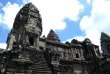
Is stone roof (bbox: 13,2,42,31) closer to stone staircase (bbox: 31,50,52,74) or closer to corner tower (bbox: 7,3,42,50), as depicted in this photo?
corner tower (bbox: 7,3,42,50)

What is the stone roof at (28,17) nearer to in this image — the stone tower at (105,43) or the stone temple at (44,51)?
the stone temple at (44,51)

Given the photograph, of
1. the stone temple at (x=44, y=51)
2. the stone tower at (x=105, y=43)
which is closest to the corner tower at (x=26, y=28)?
the stone temple at (x=44, y=51)

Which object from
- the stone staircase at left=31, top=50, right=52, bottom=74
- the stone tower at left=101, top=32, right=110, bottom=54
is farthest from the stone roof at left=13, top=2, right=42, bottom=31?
the stone tower at left=101, top=32, right=110, bottom=54

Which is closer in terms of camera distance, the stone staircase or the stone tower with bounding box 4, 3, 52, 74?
the stone staircase

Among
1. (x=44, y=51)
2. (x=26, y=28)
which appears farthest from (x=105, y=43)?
(x=26, y=28)

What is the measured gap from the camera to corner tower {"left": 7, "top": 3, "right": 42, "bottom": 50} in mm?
15891

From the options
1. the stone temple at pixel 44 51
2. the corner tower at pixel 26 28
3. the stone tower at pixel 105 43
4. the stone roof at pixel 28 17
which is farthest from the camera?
the stone tower at pixel 105 43

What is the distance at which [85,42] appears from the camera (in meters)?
22.2

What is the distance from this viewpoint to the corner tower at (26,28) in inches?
626

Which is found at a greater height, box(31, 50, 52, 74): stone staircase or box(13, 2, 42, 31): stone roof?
box(13, 2, 42, 31): stone roof

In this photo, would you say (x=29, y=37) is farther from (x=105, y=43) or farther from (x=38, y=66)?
(x=105, y=43)

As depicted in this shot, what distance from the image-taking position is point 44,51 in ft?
43.4

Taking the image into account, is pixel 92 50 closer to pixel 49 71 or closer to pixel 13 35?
pixel 49 71

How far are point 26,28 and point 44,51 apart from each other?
6.04 meters
